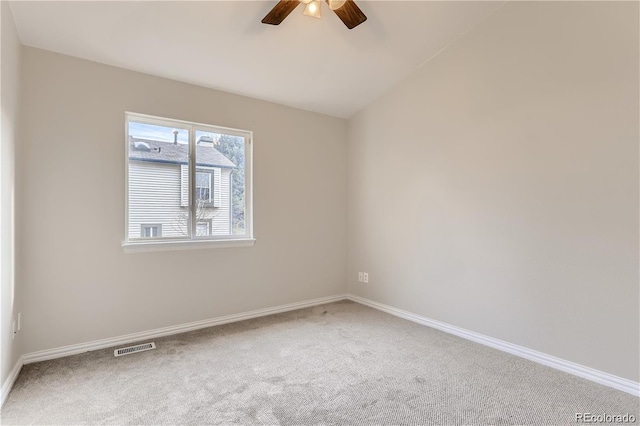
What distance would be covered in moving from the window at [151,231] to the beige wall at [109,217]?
0.18 metres

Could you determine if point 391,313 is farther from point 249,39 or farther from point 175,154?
point 249,39

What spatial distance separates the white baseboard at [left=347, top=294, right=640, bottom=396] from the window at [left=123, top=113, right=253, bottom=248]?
2092 mm

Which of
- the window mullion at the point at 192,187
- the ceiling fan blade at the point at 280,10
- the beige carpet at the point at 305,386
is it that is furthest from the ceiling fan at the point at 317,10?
the beige carpet at the point at 305,386

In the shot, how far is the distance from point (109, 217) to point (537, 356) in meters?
3.67

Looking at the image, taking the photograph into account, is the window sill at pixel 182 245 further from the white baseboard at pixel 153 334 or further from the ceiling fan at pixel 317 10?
the ceiling fan at pixel 317 10

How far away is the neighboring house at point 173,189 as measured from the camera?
9.61 ft

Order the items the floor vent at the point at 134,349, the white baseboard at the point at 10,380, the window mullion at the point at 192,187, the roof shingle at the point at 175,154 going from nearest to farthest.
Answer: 1. the white baseboard at the point at 10,380
2. the floor vent at the point at 134,349
3. the roof shingle at the point at 175,154
4. the window mullion at the point at 192,187

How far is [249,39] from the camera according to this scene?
2693 millimetres

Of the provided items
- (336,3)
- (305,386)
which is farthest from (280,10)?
(305,386)

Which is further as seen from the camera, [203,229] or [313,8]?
[203,229]

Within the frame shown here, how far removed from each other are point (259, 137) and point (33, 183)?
2.00 meters

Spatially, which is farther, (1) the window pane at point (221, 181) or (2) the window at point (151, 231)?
(1) the window pane at point (221, 181)

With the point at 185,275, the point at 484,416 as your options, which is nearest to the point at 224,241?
the point at 185,275

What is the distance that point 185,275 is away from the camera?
3117mm
